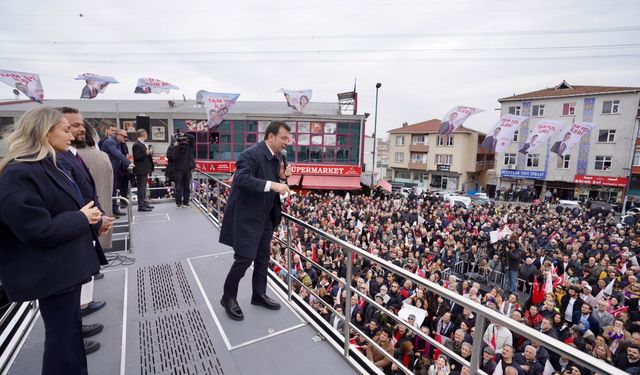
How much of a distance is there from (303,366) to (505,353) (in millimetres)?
3625

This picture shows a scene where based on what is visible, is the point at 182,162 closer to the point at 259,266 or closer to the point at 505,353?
the point at 259,266

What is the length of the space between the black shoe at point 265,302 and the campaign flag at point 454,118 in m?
17.3

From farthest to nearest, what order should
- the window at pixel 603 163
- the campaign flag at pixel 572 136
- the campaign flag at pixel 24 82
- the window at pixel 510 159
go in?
the window at pixel 510 159 → the window at pixel 603 163 → the campaign flag at pixel 572 136 → the campaign flag at pixel 24 82

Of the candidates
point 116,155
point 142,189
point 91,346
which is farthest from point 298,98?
point 91,346

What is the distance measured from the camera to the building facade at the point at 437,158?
40438 mm

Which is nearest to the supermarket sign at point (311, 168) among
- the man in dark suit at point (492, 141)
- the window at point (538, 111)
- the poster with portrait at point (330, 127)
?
the poster with portrait at point (330, 127)

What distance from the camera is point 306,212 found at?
16734mm

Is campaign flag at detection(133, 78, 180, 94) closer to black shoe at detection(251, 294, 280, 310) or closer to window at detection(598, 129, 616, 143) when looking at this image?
black shoe at detection(251, 294, 280, 310)

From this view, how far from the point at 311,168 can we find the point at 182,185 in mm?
19769

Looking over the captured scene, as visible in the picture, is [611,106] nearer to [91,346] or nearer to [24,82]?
[91,346]

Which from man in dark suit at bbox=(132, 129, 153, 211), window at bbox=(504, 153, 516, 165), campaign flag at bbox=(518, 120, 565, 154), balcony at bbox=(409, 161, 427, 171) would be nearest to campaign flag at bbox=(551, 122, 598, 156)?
campaign flag at bbox=(518, 120, 565, 154)

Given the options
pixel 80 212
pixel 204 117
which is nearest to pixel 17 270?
pixel 80 212

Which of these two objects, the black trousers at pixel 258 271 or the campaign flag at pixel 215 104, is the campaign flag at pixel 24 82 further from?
the black trousers at pixel 258 271

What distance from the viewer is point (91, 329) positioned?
2904mm
